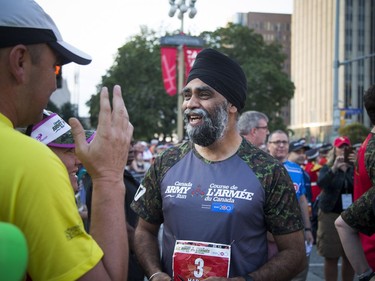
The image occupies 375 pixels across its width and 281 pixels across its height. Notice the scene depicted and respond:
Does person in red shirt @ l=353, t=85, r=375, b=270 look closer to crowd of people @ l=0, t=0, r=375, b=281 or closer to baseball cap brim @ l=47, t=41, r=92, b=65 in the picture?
crowd of people @ l=0, t=0, r=375, b=281

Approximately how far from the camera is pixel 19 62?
1496mm

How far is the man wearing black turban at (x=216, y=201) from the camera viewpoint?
9.20 ft

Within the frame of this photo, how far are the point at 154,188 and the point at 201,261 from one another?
0.56 m

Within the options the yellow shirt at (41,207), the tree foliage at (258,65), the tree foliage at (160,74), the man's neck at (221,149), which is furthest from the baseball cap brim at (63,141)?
the tree foliage at (160,74)

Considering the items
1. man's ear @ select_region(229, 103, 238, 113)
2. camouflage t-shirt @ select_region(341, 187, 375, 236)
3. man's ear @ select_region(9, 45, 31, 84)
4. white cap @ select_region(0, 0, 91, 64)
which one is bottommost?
camouflage t-shirt @ select_region(341, 187, 375, 236)

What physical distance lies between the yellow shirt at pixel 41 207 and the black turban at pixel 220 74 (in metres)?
1.85

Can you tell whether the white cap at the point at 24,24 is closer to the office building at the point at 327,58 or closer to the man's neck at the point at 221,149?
the man's neck at the point at 221,149

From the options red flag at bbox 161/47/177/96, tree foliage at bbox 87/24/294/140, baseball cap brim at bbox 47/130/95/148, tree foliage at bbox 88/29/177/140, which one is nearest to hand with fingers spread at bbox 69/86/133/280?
baseball cap brim at bbox 47/130/95/148

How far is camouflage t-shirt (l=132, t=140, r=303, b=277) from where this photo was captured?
281cm

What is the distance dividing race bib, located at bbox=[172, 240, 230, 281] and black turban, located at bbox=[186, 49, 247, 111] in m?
0.90

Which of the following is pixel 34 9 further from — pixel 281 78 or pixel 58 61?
pixel 281 78

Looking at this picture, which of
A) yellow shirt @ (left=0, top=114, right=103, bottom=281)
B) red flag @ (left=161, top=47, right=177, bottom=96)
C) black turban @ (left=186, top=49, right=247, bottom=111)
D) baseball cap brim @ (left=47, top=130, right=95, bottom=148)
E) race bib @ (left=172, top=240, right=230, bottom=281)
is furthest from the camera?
red flag @ (left=161, top=47, right=177, bottom=96)

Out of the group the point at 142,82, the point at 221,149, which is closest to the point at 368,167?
the point at 221,149

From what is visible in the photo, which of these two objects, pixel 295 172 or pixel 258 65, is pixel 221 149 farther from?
pixel 258 65
